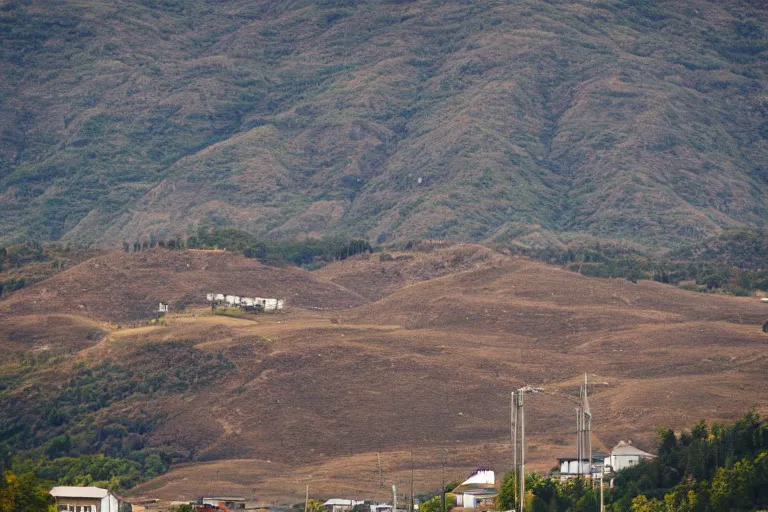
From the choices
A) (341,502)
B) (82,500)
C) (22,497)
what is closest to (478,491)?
(341,502)

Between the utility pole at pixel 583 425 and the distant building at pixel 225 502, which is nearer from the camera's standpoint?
the utility pole at pixel 583 425

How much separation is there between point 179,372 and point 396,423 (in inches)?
1038

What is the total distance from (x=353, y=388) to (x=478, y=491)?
44755mm

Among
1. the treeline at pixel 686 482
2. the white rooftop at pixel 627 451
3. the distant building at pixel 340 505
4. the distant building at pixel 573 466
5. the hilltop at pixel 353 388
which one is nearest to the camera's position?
the treeline at pixel 686 482

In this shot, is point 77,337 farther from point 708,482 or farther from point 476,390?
point 708,482

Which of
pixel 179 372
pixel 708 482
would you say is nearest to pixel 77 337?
pixel 179 372

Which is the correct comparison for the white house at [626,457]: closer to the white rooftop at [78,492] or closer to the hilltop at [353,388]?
the hilltop at [353,388]

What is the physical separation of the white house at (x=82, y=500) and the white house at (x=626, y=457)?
106 feet

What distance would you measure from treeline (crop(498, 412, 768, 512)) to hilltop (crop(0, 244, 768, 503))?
29.2m

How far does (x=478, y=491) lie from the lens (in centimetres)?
12781

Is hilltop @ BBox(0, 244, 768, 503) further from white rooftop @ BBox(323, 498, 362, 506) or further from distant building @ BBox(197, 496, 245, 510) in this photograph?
white rooftop @ BBox(323, 498, 362, 506)

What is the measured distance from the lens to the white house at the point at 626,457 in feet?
412

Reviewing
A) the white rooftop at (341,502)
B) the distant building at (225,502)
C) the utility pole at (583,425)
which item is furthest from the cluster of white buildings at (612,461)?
the distant building at (225,502)

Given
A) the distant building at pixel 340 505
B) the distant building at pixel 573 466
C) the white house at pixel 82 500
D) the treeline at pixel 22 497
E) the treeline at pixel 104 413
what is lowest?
the treeline at pixel 22 497
